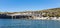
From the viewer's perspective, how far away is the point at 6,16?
124 metres

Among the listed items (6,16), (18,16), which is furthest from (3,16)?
(18,16)

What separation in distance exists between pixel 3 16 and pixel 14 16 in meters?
8.16

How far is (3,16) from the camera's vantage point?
123 metres

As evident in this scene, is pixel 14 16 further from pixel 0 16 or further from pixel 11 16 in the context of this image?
pixel 0 16

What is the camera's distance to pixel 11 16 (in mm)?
126812

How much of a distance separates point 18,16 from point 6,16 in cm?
855

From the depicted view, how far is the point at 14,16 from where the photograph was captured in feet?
416

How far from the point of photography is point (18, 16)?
124m

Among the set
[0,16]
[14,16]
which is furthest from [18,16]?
[0,16]

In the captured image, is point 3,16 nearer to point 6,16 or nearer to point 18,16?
point 6,16

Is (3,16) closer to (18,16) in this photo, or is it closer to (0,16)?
(0,16)

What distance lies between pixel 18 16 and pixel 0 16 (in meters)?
12.8

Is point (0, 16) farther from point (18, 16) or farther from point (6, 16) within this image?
point (18, 16)

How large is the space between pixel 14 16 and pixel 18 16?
421 centimetres
